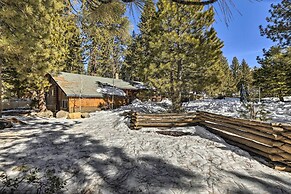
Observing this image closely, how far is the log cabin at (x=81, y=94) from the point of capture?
63.4ft

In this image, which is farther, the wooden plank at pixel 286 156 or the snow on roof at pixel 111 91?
the snow on roof at pixel 111 91

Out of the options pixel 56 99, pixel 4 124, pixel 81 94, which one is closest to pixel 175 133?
pixel 4 124

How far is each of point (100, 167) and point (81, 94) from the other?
1614cm

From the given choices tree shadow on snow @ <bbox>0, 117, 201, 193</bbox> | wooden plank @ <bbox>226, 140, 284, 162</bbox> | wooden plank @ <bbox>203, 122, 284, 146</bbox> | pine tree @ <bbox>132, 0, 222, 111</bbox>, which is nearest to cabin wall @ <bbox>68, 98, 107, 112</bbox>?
pine tree @ <bbox>132, 0, 222, 111</bbox>

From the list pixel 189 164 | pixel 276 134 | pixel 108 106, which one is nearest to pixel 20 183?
pixel 189 164

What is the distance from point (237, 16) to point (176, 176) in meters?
3.12

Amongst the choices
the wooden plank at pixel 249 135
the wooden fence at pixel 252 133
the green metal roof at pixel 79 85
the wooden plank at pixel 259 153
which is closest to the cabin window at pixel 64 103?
the green metal roof at pixel 79 85

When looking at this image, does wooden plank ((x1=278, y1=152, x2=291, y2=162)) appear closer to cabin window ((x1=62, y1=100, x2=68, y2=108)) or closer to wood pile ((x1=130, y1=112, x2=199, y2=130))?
wood pile ((x1=130, y1=112, x2=199, y2=130))

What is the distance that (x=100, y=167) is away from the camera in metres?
4.39

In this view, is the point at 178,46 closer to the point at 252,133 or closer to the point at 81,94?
the point at 252,133

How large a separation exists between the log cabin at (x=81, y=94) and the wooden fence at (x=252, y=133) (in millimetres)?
14006

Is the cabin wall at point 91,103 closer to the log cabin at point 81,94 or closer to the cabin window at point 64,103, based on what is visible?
the log cabin at point 81,94

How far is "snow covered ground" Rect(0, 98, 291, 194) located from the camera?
3.49 m

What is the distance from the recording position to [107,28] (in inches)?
177
